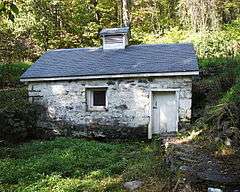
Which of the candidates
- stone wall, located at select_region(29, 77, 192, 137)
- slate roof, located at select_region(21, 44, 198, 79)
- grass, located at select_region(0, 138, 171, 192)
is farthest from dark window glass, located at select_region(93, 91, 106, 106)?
grass, located at select_region(0, 138, 171, 192)

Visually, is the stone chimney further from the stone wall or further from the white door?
the white door

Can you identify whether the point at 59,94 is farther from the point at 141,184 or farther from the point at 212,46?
the point at 212,46

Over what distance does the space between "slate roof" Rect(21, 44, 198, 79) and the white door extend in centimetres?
114

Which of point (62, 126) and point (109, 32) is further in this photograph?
point (109, 32)

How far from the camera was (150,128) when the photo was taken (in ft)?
46.5

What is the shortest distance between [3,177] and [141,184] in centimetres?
351

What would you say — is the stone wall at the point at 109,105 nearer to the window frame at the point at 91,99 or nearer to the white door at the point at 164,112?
the window frame at the point at 91,99

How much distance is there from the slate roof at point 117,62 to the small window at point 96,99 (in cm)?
84

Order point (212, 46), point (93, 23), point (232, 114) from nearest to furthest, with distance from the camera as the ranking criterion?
point (232, 114) → point (212, 46) → point (93, 23)

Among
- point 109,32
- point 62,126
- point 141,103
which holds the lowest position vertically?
point 62,126

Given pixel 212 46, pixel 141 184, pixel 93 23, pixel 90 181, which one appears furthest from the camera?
pixel 93 23

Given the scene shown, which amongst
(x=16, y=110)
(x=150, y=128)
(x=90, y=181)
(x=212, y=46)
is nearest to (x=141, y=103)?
(x=150, y=128)

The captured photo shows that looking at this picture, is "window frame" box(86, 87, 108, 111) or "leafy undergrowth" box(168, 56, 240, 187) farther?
"window frame" box(86, 87, 108, 111)

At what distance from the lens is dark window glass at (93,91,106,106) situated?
14.9 meters
